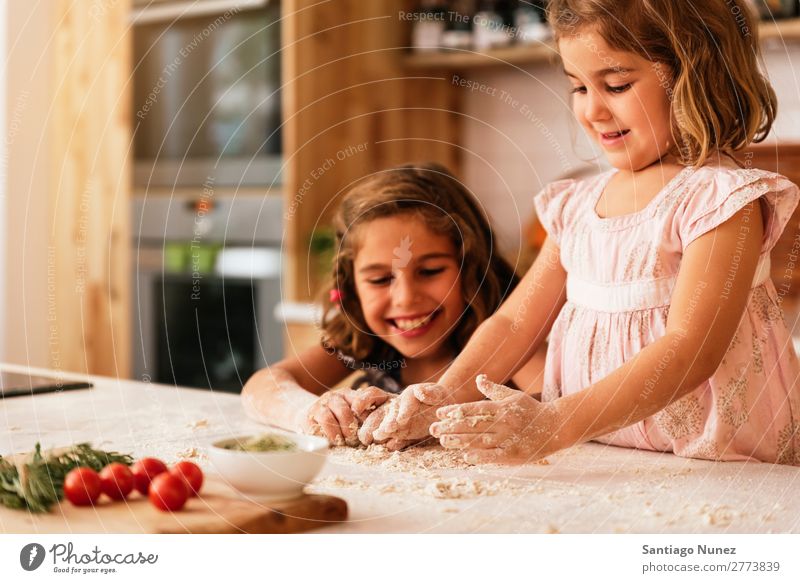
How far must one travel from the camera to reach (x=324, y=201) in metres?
1.80

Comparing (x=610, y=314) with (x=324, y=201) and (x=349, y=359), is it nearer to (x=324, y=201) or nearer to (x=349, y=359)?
(x=349, y=359)

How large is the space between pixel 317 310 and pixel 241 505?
60 cm

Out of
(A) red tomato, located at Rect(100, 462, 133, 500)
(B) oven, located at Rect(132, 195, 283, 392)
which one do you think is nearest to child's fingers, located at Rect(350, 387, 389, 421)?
(A) red tomato, located at Rect(100, 462, 133, 500)

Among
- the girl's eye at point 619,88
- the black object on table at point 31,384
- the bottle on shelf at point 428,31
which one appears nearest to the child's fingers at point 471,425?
the girl's eye at point 619,88

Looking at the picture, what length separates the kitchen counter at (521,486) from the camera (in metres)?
0.60

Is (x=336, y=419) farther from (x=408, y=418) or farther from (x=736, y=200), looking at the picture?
(x=736, y=200)

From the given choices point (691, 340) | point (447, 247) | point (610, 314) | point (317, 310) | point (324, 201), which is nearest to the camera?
point (691, 340)

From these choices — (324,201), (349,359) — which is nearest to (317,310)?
(349,359)

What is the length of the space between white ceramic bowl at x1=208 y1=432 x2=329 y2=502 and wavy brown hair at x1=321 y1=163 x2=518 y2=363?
0.41 meters

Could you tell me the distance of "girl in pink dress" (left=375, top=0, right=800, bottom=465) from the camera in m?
0.70

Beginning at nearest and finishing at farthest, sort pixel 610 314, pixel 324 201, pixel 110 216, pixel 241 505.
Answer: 1. pixel 241 505
2. pixel 610 314
3. pixel 324 201
4. pixel 110 216

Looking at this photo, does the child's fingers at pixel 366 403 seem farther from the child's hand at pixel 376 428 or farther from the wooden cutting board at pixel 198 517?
the wooden cutting board at pixel 198 517

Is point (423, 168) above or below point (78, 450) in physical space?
above

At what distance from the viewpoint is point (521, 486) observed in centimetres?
65
